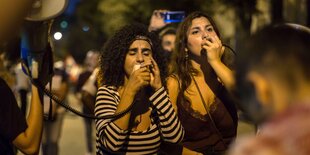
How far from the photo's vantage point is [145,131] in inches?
182

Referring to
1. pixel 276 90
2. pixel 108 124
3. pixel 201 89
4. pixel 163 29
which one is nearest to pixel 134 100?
pixel 108 124

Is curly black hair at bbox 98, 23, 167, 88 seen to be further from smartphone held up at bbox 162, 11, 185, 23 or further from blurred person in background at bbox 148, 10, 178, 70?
smartphone held up at bbox 162, 11, 185, 23

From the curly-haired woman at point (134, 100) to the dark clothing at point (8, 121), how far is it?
0.73m

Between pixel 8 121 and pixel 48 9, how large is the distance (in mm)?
572

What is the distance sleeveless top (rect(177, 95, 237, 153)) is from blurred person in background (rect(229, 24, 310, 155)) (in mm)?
2806

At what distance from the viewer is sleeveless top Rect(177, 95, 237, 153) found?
4.93 meters

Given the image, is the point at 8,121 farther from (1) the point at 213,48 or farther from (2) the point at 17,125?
(1) the point at 213,48

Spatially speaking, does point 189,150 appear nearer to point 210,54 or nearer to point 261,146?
Answer: point 210,54

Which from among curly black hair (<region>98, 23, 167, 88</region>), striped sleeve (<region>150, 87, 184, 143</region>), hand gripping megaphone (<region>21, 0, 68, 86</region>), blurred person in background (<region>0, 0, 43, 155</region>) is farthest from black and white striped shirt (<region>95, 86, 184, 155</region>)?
blurred person in background (<region>0, 0, 43, 155</region>)

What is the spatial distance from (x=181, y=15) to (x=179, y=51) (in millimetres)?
2506

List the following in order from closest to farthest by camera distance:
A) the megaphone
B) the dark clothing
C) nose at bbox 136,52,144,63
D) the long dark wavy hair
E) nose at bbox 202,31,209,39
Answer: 1. the megaphone
2. the dark clothing
3. nose at bbox 136,52,144,63
4. nose at bbox 202,31,209,39
5. the long dark wavy hair

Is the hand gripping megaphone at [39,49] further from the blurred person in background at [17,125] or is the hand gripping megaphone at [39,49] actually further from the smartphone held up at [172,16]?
the smartphone held up at [172,16]

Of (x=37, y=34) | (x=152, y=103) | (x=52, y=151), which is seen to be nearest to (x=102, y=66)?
(x=152, y=103)

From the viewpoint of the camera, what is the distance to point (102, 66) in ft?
16.5
